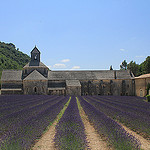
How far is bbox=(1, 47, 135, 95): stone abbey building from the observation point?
32406 mm

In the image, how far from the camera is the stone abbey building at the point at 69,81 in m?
32.4

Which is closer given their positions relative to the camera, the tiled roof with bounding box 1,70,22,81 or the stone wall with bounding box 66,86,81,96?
the stone wall with bounding box 66,86,81,96

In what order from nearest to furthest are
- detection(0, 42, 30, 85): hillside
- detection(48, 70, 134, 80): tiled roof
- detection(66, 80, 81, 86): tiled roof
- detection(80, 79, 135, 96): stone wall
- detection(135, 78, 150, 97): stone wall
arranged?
detection(135, 78, 150, 97): stone wall
detection(66, 80, 81, 86): tiled roof
detection(80, 79, 135, 96): stone wall
detection(48, 70, 134, 80): tiled roof
detection(0, 42, 30, 85): hillside

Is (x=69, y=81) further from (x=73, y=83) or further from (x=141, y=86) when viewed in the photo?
(x=141, y=86)

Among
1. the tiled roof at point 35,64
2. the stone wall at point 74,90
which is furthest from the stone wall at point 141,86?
the tiled roof at point 35,64

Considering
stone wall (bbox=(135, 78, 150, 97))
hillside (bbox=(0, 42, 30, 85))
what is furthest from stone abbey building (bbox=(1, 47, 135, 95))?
hillside (bbox=(0, 42, 30, 85))

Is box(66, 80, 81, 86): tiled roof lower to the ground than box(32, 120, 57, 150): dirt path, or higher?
higher

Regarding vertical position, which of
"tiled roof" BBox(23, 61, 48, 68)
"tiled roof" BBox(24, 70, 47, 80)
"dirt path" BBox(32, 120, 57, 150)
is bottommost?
"dirt path" BBox(32, 120, 57, 150)

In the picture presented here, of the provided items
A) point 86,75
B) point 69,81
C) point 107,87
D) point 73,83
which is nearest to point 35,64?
point 69,81

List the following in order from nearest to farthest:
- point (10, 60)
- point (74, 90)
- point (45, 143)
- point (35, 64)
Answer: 1. point (45, 143)
2. point (74, 90)
3. point (35, 64)
4. point (10, 60)

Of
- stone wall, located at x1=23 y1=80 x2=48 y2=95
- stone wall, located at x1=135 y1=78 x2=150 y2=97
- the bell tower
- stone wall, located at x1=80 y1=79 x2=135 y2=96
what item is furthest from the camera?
the bell tower

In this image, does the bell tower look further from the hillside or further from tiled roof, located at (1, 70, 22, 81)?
the hillside

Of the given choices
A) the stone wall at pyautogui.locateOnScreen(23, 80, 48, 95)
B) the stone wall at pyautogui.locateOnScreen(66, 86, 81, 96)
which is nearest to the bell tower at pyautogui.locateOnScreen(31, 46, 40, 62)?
the stone wall at pyautogui.locateOnScreen(23, 80, 48, 95)

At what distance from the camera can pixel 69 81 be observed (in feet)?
110
